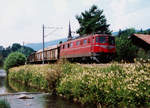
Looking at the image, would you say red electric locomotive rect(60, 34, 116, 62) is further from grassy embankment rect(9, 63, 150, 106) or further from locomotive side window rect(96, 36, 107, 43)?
grassy embankment rect(9, 63, 150, 106)

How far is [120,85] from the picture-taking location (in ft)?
38.7

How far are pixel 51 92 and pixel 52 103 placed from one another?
4125 mm

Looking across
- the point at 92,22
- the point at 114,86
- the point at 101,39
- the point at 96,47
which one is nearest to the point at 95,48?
the point at 96,47

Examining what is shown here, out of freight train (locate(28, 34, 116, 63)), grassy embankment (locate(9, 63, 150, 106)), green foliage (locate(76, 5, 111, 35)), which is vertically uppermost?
green foliage (locate(76, 5, 111, 35))

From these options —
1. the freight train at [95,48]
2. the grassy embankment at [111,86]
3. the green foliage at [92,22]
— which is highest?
the green foliage at [92,22]

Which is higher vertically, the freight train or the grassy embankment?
the freight train

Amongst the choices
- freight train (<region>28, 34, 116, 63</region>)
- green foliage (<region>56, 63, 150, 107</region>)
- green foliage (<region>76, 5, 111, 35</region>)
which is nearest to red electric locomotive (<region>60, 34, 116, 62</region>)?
freight train (<region>28, 34, 116, 63</region>)

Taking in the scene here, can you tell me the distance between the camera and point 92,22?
185 ft

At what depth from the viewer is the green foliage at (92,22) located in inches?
2216

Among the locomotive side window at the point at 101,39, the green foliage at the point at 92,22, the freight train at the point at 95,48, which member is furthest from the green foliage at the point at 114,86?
the green foliage at the point at 92,22

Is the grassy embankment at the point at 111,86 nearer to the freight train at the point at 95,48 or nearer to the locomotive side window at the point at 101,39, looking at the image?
the freight train at the point at 95,48

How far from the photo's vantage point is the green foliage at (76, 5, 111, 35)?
185 ft

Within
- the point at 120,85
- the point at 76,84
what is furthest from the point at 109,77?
the point at 76,84

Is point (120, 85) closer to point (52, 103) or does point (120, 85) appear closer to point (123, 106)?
point (123, 106)
